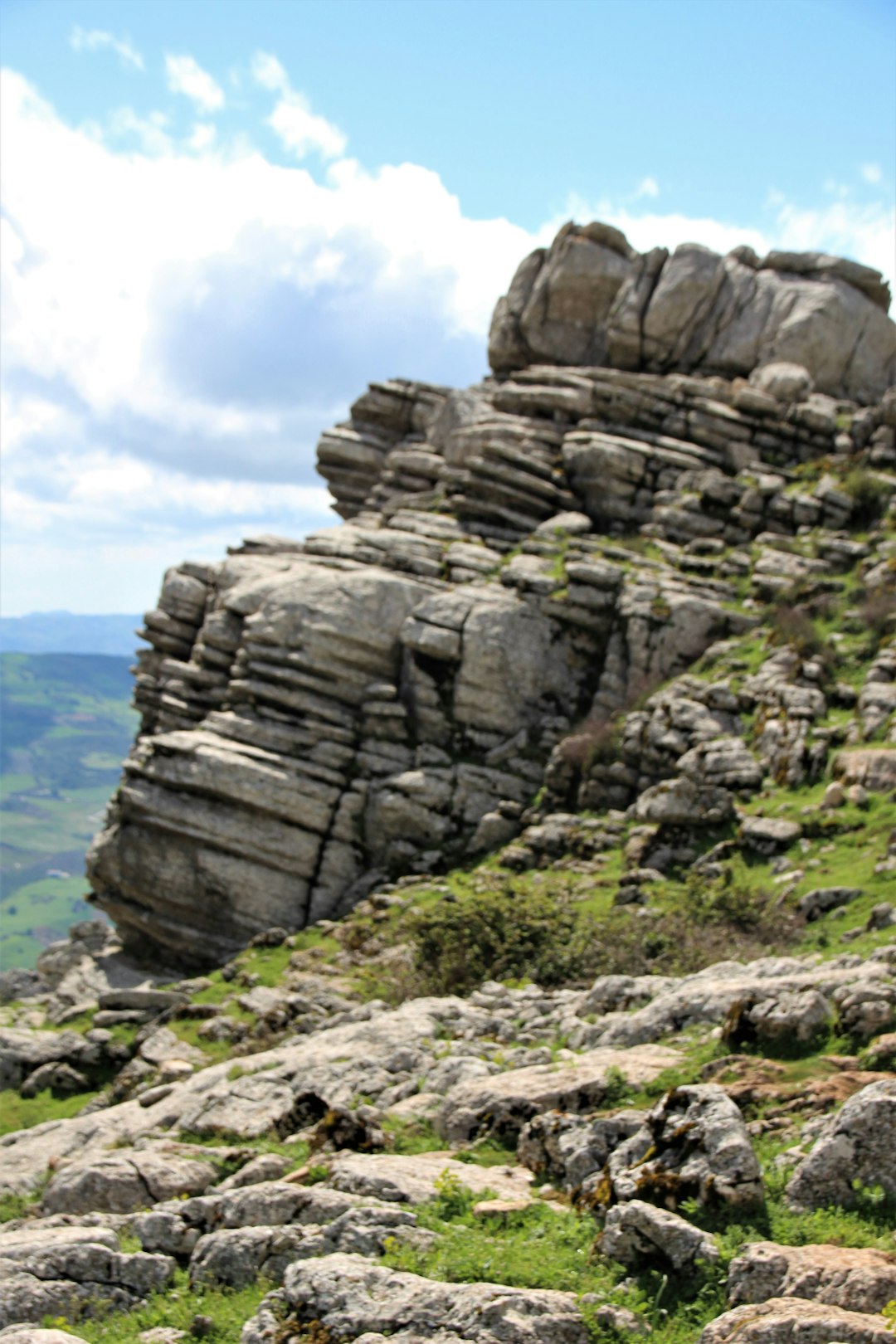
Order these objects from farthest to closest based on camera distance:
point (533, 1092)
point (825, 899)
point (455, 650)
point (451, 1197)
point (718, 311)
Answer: point (718, 311)
point (455, 650)
point (825, 899)
point (533, 1092)
point (451, 1197)

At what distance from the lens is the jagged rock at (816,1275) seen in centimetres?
811

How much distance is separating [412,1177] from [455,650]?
2642 centimetres

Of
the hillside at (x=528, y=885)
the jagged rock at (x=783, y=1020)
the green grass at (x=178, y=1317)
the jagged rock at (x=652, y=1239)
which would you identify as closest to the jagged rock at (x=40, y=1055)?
the hillside at (x=528, y=885)

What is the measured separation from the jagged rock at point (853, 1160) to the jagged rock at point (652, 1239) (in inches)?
46.4

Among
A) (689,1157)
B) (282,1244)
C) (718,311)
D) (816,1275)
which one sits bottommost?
(282,1244)

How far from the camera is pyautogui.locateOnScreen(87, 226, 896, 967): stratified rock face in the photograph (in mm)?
35531

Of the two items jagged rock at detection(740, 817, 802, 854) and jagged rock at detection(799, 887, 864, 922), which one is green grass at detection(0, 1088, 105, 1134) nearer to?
jagged rock at detection(799, 887, 864, 922)

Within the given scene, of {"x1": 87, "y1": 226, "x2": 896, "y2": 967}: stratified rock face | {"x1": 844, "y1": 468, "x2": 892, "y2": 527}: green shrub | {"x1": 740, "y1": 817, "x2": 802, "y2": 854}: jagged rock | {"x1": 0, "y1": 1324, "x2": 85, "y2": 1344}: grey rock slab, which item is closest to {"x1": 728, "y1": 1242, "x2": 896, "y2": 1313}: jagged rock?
{"x1": 0, "y1": 1324, "x2": 85, "y2": 1344}: grey rock slab

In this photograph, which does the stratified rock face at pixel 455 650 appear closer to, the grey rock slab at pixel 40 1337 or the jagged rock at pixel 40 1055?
the jagged rock at pixel 40 1055

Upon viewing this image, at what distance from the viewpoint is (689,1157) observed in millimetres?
10758

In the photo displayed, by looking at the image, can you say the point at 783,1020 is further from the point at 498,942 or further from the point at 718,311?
the point at 718,311

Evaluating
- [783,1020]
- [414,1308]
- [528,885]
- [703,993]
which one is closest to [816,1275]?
[414,1308]

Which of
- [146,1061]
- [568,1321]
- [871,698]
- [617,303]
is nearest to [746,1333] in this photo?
[568,1321]

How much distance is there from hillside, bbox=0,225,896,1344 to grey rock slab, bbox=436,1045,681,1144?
0.21ft
